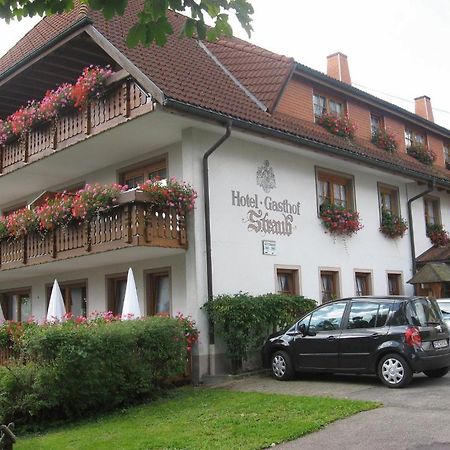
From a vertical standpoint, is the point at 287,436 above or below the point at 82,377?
below

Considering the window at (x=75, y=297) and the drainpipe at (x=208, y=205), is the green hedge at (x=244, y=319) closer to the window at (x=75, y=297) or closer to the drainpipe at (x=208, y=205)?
the drainpipe at (x=208, y=205)

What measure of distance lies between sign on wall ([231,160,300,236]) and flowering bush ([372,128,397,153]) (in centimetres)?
639

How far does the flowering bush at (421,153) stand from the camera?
2325 cm

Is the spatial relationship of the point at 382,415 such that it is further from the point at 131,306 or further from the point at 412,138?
the point at 412,138

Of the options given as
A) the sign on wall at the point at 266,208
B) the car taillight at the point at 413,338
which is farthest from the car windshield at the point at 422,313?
the sign on wall at the point at 266,208

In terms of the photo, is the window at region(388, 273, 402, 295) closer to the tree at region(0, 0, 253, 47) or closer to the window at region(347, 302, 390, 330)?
the window at region(347, 302, 390, 330)

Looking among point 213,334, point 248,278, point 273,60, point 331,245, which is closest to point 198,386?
point 213,334

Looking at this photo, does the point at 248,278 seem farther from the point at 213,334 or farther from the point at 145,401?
the point at 145,401

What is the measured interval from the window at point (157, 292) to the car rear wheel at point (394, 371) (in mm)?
5568

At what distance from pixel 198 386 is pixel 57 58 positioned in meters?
9.08

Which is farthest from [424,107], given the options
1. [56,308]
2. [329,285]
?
[56,308]

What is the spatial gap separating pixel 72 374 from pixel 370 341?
5.14 meters

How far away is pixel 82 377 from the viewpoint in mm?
10055

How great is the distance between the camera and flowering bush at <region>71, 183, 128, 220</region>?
12.8 metres
